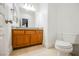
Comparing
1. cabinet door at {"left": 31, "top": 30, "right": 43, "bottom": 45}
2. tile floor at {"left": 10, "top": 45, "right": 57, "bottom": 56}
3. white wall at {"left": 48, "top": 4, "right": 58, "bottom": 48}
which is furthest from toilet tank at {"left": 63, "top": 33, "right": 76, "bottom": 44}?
cabinet door at {"left": 31, "top": 30, "right": 43, "bottom": 45}

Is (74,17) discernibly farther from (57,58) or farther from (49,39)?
(57,58)

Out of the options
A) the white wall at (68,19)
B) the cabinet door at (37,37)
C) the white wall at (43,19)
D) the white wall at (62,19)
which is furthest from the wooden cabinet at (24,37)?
the white wall at (68,19)

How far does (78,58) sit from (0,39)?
139 centimetres

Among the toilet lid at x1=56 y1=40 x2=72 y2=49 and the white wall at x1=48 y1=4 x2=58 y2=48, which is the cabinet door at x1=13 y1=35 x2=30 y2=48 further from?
the toilet lid at x1=56 y1=40 x2=72 y2=49

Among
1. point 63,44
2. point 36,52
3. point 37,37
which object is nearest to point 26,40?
point 37,37

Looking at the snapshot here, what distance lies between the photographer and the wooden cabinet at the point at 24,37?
2096mm

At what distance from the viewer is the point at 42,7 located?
75.8 inches

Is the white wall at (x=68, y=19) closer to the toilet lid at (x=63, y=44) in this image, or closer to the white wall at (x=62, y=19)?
the white wall at (x=62, y=19)

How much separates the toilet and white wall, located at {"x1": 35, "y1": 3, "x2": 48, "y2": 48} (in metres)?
0.23

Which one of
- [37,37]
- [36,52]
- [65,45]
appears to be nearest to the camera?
[65,45]

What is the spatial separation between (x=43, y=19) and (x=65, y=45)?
609mm

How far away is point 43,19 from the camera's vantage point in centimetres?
197

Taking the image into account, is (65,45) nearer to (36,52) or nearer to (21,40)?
(36,52)

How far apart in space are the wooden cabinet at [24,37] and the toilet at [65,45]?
0.39 meters
